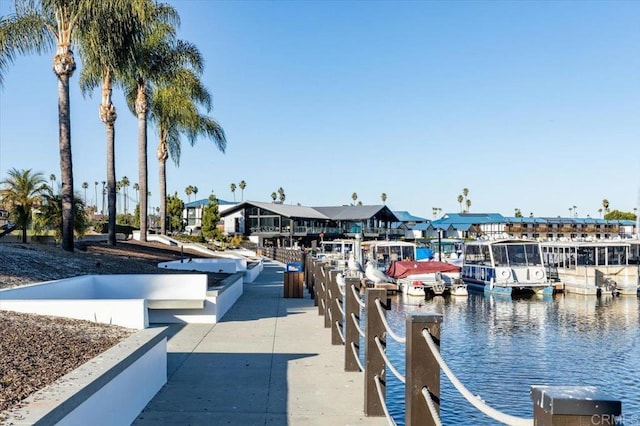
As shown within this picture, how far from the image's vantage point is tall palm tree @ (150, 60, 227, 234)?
1421 inches

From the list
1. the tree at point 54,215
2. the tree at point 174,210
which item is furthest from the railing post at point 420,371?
the tree at point 174,210

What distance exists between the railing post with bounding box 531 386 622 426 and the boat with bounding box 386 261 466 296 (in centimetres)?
2751

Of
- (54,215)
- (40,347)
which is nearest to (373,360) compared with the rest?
(40,347)

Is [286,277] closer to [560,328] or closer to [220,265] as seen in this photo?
[220,265]

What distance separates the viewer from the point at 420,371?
12.2 feet

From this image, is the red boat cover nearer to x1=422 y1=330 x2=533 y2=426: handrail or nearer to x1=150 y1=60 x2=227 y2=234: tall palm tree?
x1=150 y1=60 x2=227 y2=234: tall palm tree

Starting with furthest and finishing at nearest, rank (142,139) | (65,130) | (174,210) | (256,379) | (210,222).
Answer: (174,210), (210,222), (142,139), (65,130), (256,379)

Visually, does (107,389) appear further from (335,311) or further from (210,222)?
(210,222)

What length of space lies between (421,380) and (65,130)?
19452mm

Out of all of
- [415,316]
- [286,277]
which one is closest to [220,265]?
[286,277]

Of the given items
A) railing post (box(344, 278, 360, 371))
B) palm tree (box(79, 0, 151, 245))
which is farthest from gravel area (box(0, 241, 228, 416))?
palm tree (box(79, 0, 151, 245))

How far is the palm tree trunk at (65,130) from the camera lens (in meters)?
20.5

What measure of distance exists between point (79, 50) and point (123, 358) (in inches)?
843

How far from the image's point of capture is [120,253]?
79.9 ft
